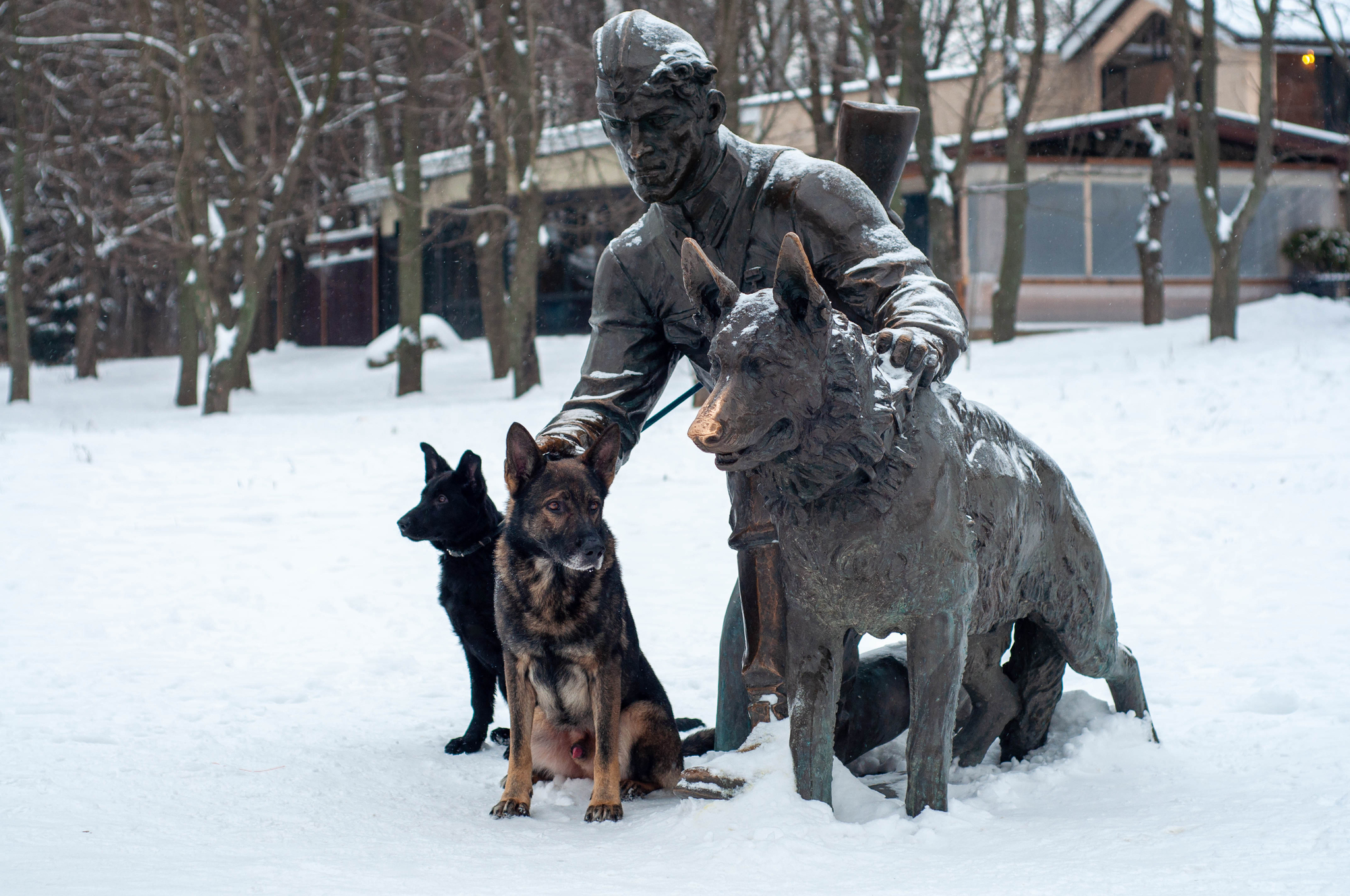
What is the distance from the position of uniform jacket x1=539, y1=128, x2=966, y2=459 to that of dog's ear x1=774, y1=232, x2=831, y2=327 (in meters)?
0.42

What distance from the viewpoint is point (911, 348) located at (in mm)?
2863

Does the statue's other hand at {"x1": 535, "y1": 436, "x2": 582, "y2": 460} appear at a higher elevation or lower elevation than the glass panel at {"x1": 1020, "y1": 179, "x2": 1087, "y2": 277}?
lower

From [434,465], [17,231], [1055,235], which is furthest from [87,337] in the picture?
[434,465]

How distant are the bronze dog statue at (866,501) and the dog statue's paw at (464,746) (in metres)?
1.81

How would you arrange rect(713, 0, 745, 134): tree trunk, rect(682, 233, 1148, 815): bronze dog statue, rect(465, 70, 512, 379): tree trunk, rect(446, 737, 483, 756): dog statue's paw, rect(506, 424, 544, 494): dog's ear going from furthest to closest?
rect(465, 70, 512, 379): tree trunk < rect(713, 0, 745, 134): tree trunk < rect(446, 737, 483, 756): dog statue's paw < rect(506, 424, 544, 494): dog's ear < rect(682, 233, 1148, 815): bronze dog statue

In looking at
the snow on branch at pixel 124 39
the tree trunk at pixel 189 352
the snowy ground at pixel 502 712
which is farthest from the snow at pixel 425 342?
the snowy ground at pixel 502 712

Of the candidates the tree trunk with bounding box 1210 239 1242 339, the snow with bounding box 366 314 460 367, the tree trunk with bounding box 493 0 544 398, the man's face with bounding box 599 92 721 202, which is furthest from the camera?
the snow with bounding box 366 314 460 367

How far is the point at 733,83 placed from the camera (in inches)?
595

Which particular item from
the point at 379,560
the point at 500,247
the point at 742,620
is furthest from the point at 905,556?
the point at 500,247

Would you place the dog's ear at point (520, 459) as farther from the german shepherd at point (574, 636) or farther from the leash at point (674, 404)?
the leash at point (674, 404)

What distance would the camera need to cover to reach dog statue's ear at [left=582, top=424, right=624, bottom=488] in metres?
3.71

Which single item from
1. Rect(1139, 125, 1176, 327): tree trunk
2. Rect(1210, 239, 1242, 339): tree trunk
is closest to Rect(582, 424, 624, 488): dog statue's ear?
Rect(1210, 239, 1242, 339): tree trunk

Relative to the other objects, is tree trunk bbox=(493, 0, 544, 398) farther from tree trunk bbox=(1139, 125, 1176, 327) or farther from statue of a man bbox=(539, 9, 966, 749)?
statue of a man bbox=(539, 9, 966, 749)

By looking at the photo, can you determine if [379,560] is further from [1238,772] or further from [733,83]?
[733,83]
